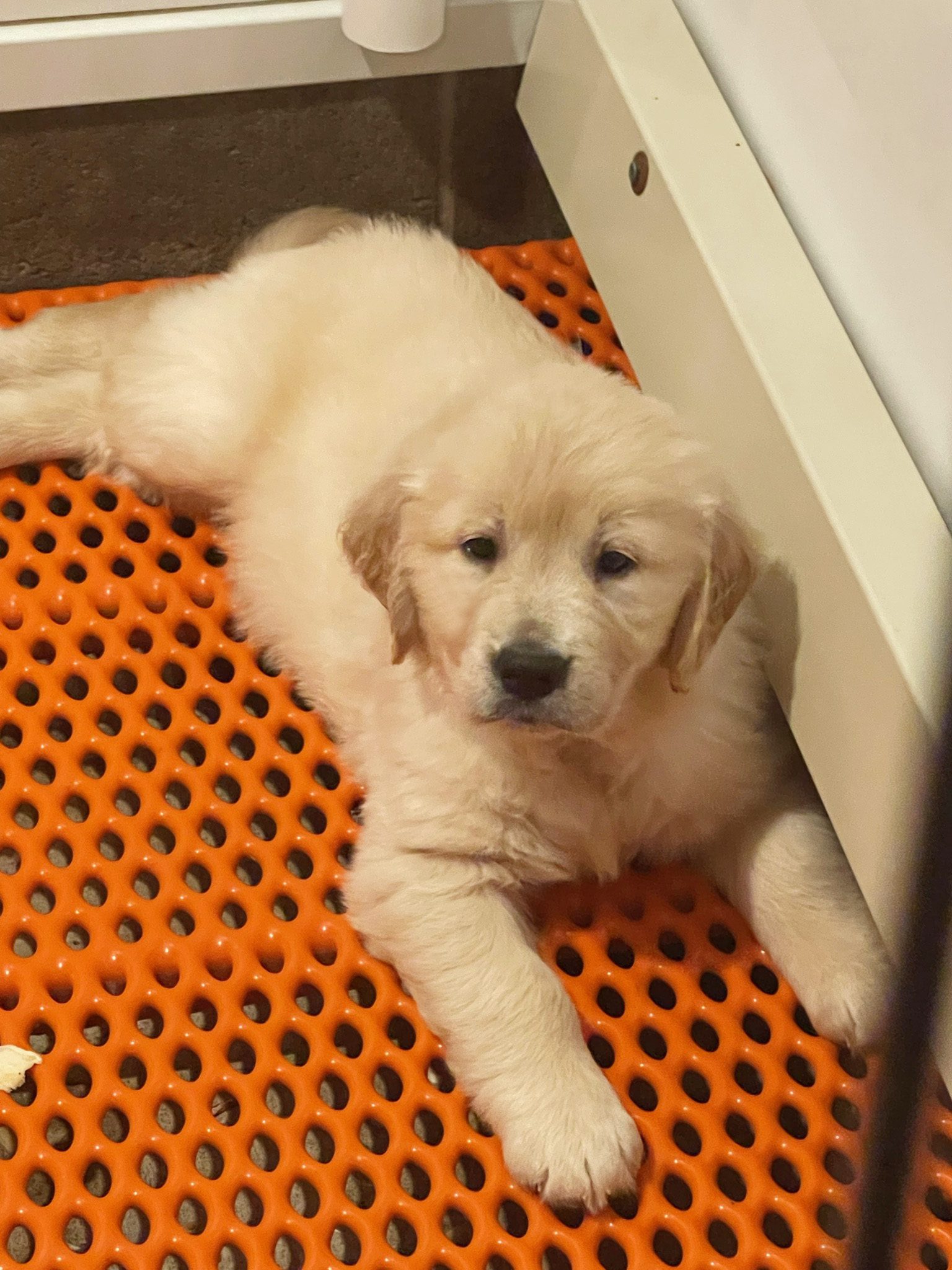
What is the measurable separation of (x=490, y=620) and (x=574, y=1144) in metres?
0.57

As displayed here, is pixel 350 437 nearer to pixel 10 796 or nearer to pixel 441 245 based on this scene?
pixel 441 245

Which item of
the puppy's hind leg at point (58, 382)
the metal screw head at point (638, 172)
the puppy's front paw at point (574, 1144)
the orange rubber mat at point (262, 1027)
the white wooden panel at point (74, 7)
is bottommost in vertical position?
the orange rubber mat at point (262, 1027)

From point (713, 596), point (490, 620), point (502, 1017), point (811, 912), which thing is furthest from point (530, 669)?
point (811, 912)

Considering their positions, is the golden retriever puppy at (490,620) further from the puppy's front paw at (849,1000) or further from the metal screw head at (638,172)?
the metal screw head at (638,172)

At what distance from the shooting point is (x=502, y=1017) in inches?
53.4

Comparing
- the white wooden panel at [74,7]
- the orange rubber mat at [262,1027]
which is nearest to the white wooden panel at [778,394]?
the orange rubber mat at [262,1027]

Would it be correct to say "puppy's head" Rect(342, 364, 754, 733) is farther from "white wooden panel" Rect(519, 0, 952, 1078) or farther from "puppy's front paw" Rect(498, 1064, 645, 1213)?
"puppy's front paw" Rect(498, 1064, 645, 1213)

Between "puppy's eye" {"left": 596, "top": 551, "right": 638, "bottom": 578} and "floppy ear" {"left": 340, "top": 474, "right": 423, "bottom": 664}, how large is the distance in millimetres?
220

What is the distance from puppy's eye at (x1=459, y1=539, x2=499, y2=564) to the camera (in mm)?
1277

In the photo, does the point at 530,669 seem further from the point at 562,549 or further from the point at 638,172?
the point at 638,172

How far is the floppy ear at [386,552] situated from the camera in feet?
4.44

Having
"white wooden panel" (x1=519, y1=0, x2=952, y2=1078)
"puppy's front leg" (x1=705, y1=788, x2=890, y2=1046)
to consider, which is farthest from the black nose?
"puppy's front leg" (x1=705, y1=788, x2=890, y2=1046)

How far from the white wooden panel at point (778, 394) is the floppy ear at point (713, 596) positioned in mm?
82

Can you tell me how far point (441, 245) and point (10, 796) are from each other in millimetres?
1019
